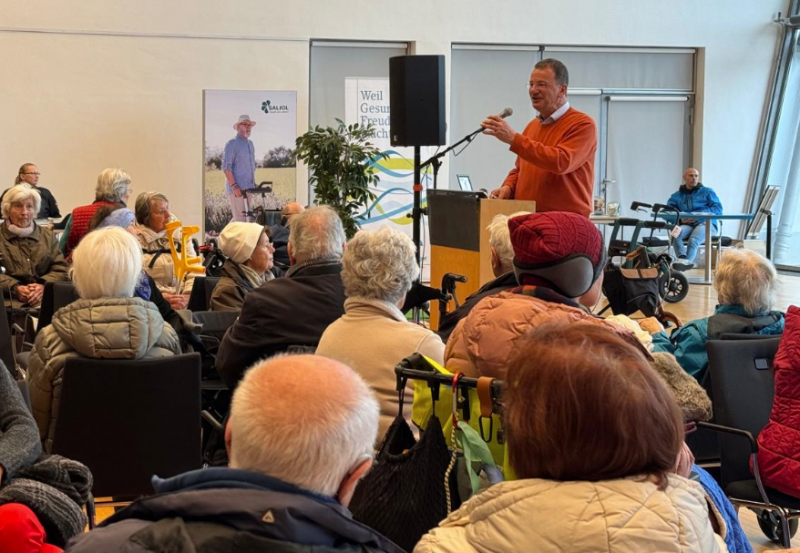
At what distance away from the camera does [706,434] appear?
3.51 meters

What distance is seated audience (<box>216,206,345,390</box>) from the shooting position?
340 centimetres

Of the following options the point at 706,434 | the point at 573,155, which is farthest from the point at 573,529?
the point at 573,155

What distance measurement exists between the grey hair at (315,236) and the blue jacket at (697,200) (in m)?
9.28

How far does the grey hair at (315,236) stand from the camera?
3658mm

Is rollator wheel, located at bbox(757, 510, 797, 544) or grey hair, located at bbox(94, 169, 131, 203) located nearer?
rollator wheel, located at bbox(757, 510, 797, 544)

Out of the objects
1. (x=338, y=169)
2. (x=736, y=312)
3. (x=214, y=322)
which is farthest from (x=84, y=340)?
(x=338, y=169)

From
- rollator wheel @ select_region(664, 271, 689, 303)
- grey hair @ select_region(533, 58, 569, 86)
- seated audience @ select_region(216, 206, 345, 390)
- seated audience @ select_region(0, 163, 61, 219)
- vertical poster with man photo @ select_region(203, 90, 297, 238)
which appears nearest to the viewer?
seated audience @ select_region(216, 206, 345, 390)

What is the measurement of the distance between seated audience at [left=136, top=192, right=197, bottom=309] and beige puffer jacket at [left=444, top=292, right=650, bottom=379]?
11.1ft

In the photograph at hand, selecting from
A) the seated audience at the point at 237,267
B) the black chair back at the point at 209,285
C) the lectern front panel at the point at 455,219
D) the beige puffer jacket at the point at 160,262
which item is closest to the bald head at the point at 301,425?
the seated audience at the point at 237,267

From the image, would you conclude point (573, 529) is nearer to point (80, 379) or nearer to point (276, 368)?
point (276, 368)

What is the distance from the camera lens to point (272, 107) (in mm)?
11484

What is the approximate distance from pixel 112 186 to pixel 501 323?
461 centimetres

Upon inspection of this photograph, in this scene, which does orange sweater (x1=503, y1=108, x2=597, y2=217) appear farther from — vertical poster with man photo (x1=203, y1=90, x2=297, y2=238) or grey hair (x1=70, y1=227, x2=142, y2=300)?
vertical poster with man photo (x1=203, y1=90, x2=297, y2=238)

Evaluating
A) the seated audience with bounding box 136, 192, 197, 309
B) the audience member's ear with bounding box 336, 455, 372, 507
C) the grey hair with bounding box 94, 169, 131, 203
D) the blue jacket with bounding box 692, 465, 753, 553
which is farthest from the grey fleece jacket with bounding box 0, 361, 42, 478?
the grey hair with bounding box 94, 169, 131, 203
